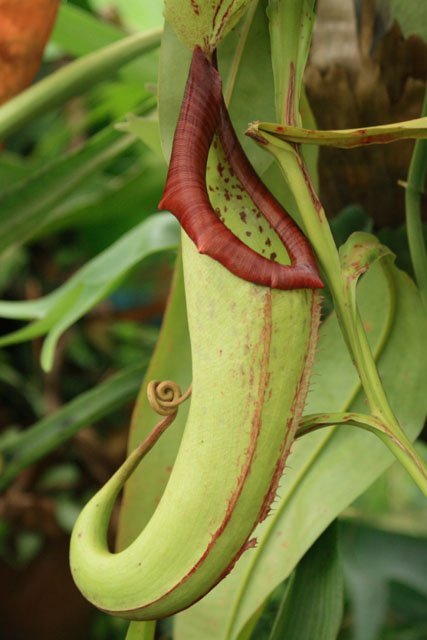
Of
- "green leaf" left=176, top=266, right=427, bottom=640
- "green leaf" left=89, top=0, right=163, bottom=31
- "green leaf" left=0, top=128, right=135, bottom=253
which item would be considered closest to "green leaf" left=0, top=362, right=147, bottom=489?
"green leaf" left=0, top=128, right=135, bottom=253

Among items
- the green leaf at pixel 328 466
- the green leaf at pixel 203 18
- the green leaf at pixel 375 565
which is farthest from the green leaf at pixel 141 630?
the green leaf at pixel 375 565

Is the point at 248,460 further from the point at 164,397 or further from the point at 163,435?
the point at 163,435

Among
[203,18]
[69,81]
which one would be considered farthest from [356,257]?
[69,81]

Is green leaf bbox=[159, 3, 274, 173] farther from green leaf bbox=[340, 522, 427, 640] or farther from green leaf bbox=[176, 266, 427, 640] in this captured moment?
green leaf bbox=[340, 522, 427, 640]

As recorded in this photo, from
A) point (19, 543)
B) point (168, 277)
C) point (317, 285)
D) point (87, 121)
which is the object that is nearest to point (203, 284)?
point (317, 285)

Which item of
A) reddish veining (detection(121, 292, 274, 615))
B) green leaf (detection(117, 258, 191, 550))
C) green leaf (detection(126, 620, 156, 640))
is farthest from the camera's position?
green leaf (detection(117, 258, 191, 550))

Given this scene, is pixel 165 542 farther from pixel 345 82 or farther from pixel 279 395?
pixel 345 82

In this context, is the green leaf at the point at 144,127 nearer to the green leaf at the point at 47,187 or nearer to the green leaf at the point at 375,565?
the green leaf at the point at 47,187
